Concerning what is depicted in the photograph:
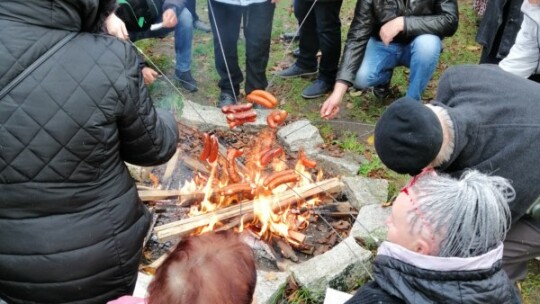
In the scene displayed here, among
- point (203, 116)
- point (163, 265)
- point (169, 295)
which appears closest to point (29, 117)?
point (163, 265)

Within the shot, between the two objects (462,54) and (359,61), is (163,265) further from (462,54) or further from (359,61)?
(462,54)

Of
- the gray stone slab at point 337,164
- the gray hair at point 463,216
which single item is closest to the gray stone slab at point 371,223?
the gray stone slab at point 337,164

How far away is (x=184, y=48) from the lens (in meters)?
5.85

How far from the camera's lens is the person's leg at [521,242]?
262 centimetres

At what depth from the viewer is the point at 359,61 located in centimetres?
478

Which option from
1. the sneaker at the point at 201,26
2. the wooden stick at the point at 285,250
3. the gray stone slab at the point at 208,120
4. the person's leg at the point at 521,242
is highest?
the person's leg at the point at 521,242

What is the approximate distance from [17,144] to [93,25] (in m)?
0.64

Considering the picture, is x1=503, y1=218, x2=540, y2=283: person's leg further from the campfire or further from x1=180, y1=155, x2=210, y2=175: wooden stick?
x1=180, y1=155, x2=210, y2=175: wooden stick

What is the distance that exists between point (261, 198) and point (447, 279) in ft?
7.04

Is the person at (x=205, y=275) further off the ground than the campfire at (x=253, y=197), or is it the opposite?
the person at (x=205, y=275)

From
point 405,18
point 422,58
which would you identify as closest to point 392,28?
point 405,18

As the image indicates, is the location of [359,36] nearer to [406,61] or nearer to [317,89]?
[406,61]

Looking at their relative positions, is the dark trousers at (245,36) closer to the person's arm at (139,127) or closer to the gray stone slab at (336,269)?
the gray stone slab at (336,269)

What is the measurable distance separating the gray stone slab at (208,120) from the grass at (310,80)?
0.83 feet
